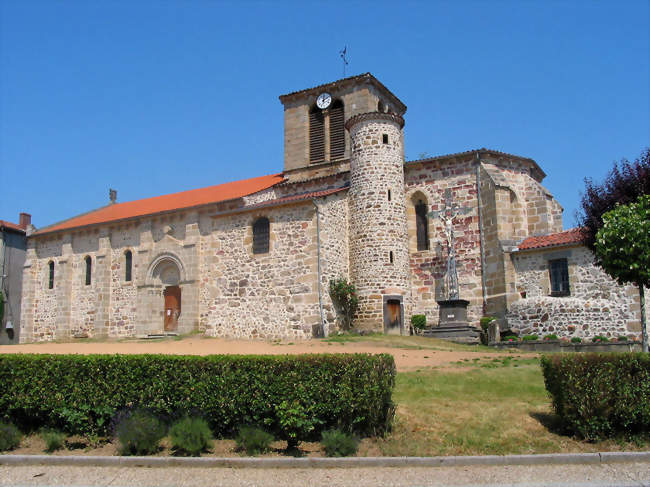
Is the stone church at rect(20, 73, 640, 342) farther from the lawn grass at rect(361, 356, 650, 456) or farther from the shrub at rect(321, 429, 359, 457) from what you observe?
the shrub at rect(321, 429, 359, 457)

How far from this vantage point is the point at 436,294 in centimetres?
2523

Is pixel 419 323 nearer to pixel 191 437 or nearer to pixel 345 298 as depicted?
pixel 345 298

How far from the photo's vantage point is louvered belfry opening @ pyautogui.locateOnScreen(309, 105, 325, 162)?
31.0 m

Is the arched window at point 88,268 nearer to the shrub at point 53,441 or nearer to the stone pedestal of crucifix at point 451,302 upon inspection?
the stone pedestal of crucifix at point 451,302

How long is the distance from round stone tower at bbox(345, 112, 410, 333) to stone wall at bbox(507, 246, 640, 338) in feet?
15.6

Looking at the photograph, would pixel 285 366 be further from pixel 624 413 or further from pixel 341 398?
pixel 624 413

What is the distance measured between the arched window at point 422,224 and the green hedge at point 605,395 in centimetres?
1729

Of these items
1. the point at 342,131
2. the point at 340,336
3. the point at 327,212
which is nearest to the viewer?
the point at 340,336

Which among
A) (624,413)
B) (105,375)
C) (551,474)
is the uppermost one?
(105,375)

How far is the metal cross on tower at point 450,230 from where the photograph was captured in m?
24.6

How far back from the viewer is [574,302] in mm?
21625

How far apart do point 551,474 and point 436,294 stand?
17.9 metres

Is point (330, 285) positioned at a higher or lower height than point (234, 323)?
higher

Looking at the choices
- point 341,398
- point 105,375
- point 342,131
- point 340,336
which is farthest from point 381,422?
point 342,131
